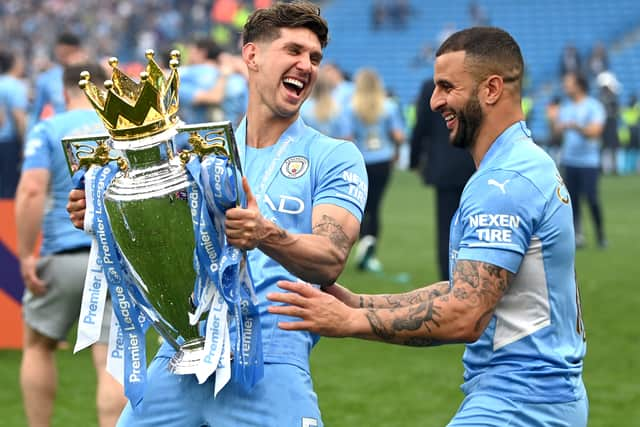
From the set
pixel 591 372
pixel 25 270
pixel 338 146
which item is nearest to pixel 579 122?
pixel 591 372

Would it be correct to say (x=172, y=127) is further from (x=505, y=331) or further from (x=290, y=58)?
(x=505, y=331)

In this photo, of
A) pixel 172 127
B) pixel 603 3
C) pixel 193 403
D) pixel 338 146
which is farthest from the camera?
pixel 603 3

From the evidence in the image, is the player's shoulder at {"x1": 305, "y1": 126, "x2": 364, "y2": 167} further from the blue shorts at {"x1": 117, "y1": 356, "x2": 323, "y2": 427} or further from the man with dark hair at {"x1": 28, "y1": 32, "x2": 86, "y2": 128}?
the man with dark hair at {"x1": 28, "y1": 32, "x2": 86, "y2": 128}

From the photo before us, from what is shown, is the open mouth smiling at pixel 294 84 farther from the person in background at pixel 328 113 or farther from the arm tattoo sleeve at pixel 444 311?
the person in background at pixel 328 113

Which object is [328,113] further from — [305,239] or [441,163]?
[305,239]

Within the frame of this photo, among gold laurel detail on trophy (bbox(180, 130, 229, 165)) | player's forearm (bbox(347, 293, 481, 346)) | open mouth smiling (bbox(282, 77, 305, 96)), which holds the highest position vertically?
open mouth smiling (bbox(282, 77, 305, 96))

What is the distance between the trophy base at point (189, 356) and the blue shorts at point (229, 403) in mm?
108

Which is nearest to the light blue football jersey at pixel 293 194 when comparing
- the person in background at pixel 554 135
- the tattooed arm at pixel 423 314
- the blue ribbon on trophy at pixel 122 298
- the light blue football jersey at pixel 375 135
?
the blue ribbon on trophy at pixel 122 298

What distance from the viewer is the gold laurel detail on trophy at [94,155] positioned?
134 inches

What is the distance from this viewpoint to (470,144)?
3.62m

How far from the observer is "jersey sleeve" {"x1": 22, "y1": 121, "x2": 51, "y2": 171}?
5.87 meters

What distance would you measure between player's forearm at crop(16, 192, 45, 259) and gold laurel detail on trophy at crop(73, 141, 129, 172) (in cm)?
254

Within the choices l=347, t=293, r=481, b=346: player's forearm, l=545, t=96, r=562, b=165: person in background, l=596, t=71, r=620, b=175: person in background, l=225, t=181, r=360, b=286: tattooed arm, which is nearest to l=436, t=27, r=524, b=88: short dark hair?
l=225, t=181, r=360, b=286: tattooed arm

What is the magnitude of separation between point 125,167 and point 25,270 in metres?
2.93
